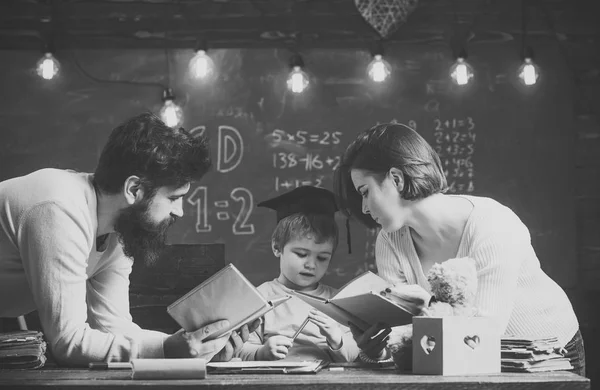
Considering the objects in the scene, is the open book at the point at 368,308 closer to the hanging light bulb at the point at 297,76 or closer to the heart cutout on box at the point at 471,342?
the heart cutout on box at the point at 471,342

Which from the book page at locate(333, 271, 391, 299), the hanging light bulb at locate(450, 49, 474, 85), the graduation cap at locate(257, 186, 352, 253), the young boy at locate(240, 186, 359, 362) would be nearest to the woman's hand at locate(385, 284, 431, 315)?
the book page at locate(333, 271, 391, 299)

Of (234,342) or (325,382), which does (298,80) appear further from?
(325,382)

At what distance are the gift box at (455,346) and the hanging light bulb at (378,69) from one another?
2.92m

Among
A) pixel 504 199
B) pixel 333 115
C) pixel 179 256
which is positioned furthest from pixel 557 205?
pixel 179 256

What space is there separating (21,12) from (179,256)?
183 centimetres

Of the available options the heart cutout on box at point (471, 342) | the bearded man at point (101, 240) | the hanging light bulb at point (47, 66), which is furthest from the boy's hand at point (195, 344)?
the hanging light bulb at point (47, 66)

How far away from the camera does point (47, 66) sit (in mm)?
4789

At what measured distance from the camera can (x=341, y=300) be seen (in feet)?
7.22

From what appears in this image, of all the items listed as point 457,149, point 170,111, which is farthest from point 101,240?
point 457,149

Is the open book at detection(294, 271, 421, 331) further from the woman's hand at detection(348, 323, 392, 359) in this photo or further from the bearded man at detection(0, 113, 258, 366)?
the bearded man at detection(0, 113, 258, 366)

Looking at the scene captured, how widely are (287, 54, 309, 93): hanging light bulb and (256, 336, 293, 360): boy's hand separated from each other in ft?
6.56

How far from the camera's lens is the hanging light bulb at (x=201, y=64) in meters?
4.80

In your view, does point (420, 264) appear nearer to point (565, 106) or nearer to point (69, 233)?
point (69, 233)

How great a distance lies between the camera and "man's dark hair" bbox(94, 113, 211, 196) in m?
2.40
